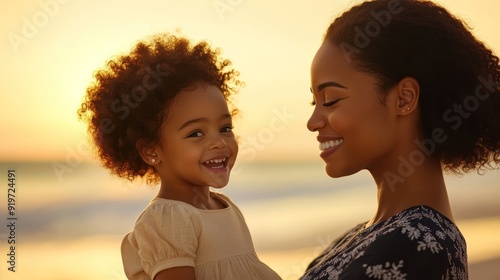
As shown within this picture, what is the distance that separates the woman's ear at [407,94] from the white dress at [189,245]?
0.91 metres

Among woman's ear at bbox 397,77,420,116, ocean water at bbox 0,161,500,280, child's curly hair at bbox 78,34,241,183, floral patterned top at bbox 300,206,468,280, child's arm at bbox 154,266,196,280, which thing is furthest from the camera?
ocean water at bbox 0,161,500,280

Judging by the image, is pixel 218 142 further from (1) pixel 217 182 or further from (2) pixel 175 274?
(2) pixel 175 274

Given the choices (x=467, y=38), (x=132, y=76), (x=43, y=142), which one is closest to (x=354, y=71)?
(x=467, y=38)

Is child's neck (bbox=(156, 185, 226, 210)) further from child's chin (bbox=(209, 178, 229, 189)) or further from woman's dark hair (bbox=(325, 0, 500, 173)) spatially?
woman's dark hair (bbox=(325, 0, 500, 173))

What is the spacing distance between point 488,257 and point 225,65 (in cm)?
462

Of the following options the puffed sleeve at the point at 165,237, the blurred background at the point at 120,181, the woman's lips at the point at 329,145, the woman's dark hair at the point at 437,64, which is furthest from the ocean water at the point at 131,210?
the woman's dark hair at the point at 437,64

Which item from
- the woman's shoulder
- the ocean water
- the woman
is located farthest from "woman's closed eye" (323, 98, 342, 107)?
the ocean water

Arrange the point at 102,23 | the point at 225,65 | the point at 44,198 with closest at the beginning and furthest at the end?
the point at 225,65 < the point at 102,23 < the point at 44,198

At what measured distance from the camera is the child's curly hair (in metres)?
3.10

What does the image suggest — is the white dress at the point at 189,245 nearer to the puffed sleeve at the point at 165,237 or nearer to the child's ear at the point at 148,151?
the puffed sleeve at the point at 165,237

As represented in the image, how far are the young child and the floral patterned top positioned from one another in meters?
0.69

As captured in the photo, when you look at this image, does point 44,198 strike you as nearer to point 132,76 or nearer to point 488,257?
point 488,257

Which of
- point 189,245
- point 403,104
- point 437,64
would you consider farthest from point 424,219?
point 189,245

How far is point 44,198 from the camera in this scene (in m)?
9.22
